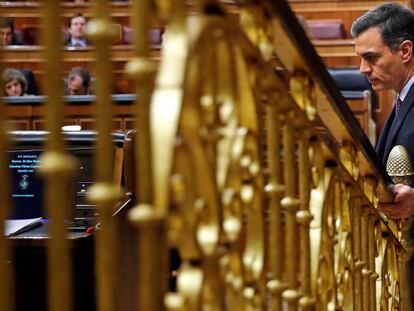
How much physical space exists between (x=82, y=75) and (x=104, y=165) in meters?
4.61

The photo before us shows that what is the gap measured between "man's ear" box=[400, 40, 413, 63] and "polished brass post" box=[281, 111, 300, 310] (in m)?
1.10

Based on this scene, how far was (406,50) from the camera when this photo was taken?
86.8 inches

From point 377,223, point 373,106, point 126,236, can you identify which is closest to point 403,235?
point 377,223

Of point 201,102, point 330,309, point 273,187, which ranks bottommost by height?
point 330,309

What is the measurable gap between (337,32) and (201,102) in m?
5.63

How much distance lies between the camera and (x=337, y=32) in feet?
20.8

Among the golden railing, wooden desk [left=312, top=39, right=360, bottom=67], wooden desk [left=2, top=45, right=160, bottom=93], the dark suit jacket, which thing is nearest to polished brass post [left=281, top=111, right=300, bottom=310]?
the golden railing

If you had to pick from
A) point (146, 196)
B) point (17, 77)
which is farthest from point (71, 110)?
point (146, 196)

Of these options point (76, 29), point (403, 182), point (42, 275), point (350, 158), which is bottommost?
point (42, 275)

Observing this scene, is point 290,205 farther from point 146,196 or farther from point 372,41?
point 372,41

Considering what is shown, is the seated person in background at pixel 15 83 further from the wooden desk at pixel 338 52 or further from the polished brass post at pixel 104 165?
the polished brass post at pixel 104 165

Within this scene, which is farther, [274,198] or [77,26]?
[77,26]

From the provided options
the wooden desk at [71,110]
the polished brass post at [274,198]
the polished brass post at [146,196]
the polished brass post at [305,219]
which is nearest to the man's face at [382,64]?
the polished brass post at [305,219]

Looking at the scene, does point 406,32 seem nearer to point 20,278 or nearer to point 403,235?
point 403,235
